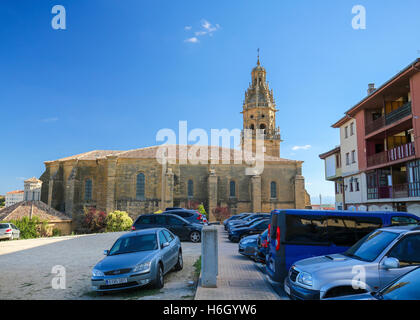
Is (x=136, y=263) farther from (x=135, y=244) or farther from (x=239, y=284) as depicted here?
(x=239, y=284)

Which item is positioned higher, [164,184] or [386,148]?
[386,148]

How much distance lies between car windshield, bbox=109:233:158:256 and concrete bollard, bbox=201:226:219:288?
1.55 m

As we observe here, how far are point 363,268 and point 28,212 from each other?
1335 inches

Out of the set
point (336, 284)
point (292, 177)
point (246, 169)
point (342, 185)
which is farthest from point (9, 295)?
point (292, 177)

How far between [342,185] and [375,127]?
22.2 ft

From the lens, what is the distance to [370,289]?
5039 mm

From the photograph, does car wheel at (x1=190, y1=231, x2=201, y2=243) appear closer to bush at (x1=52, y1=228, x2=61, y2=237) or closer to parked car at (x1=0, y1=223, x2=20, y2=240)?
parked car at (x1=0, y1=223, x2=20, y2=240)

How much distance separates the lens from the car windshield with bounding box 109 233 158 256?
26.5 feet

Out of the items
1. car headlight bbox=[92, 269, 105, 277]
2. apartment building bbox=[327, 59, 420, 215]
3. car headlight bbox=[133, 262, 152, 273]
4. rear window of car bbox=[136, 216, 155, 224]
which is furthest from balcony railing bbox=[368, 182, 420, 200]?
car headlight bbox=[92, 269, 105, 277]

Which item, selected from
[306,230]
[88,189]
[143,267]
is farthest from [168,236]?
[88,189]

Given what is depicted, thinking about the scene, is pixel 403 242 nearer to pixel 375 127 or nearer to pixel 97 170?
pixel 375 127

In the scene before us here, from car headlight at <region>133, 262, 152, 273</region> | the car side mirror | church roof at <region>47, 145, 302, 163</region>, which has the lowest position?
car headlight at <region>133, 262, 152, 273</region>

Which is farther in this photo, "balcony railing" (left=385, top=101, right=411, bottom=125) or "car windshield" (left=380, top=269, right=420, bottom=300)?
"balcony railing" (left=385, top=101, right=411, bottom=125)

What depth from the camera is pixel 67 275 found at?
30.4 feet
